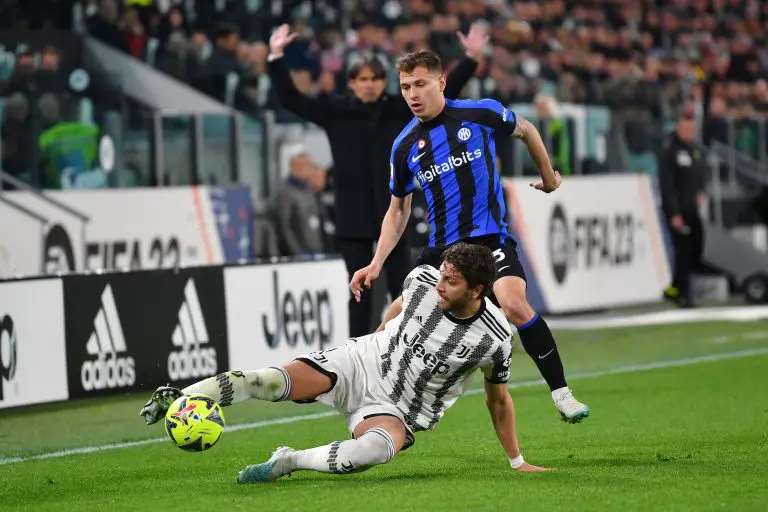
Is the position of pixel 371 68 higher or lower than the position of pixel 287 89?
higher

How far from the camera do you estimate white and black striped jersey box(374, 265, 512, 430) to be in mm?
6559

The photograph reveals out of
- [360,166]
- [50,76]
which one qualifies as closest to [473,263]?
[360,166]

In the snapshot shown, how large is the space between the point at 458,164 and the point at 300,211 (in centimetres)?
787

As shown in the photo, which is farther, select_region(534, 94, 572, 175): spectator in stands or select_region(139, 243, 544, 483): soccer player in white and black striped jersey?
select_region(534, 94, 572, 175): spectator in stands

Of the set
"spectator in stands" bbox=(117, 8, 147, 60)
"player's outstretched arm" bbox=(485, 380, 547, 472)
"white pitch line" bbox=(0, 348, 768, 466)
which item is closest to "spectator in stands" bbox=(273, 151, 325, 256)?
"spectator in stands" bbox=(117, 8, 147, 60)

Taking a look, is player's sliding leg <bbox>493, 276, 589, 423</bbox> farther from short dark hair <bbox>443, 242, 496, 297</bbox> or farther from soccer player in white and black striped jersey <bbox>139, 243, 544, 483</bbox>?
short dark hair <bbox>443, 242, 496, 297</bbox>

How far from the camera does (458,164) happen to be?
7660 millimetres

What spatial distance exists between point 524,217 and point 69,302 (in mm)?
7318

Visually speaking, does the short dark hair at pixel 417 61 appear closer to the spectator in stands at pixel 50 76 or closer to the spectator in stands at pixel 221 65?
the spectator in stands at pixel 50 76

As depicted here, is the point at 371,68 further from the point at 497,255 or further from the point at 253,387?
the point at 253,387

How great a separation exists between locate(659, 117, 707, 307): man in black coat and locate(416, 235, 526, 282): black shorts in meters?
10.6

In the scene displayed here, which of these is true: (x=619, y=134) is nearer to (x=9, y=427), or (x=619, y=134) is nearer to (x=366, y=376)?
(x=9, y=427)

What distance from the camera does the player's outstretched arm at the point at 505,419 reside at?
687cm

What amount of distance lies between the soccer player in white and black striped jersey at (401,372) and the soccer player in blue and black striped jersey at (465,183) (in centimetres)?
79
